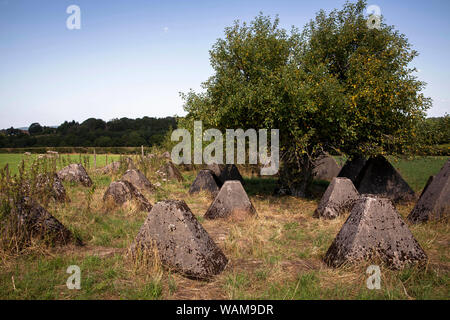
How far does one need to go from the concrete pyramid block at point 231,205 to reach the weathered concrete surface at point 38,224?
13.6ft

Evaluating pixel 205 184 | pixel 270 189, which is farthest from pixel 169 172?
pixel 270 189

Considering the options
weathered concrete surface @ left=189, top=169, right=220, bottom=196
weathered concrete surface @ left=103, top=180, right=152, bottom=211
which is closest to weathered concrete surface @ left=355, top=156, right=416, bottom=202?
weathered concrete surface @ left=189, top=169, right=220, bottom=196

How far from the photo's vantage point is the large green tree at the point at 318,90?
11242 mm

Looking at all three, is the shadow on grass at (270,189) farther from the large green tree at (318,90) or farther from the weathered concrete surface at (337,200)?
the weathered concrete surface at (337,200)

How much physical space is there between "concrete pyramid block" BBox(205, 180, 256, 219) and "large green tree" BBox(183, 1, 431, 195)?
324 cm

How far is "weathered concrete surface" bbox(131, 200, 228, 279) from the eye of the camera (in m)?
5.07

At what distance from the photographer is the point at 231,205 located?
9.41m

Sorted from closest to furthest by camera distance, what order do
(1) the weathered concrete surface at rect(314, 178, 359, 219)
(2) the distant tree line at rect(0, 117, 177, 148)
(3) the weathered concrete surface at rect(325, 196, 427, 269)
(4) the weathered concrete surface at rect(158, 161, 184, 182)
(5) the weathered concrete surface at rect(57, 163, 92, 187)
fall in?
1. (3) the weathered concrete surface at rect(325, 196, 427, 269)
2. (1) the weathered concrete surface at rect(314, 178, 359, 219)
3. (5) the weathered concrete surface at rect(57, 163, 92, 187)
4. (4) the weathered concrete surface at rect(158, 161, 184, 182)
5. (2) the distant tree line at rect(0, 117, 177, 148)

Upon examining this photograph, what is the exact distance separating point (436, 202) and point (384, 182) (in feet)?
14.4

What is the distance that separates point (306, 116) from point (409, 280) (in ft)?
26.0

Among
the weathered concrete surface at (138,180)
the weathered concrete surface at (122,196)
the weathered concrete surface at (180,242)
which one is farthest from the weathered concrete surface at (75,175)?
the weathered concrete surface at (180,242)

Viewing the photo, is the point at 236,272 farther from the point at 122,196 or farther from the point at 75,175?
the point at 75,175

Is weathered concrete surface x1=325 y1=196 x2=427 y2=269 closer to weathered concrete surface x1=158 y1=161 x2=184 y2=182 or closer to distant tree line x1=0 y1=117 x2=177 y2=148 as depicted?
weathered concrete surface x1=158 y1=161 x2=184 y2=182
